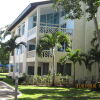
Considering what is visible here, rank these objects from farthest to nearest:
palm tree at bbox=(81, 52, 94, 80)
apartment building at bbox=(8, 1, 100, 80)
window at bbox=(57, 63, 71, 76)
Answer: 1. window at bbox=(57, 63, 71, 76)
2. apartment building at bbox=(8, 1, 100, 80)
3. palm tree at bbox=(81, 52, 94, 80)

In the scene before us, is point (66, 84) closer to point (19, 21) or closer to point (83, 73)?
point (83, 73)

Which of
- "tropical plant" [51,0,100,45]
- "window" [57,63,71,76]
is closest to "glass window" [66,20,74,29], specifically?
"window" [57,63,71,76]

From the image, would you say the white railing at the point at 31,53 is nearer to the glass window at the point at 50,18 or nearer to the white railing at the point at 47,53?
the white railing at the point at 47,53

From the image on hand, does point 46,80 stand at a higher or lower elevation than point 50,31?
lower

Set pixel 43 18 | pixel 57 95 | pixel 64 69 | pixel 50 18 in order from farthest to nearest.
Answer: pixel 50 18 → pixel 43 18 → pixel 64 69 → pixel 57 95

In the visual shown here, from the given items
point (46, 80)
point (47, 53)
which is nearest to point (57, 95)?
point (46, 80)

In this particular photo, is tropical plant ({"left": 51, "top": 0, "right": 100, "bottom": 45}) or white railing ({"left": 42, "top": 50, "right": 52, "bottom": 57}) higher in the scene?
tropical plant ({"left": 51, "top": 0, "right": 100, "bottom": 45})

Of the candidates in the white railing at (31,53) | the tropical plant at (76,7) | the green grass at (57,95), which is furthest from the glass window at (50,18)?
the green grass at (57,95)

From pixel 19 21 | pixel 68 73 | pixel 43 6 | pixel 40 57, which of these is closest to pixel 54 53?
pixel 40 57

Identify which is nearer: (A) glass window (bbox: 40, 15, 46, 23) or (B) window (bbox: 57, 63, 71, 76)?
(B) window (bbox: 57, 63, 71, 76)

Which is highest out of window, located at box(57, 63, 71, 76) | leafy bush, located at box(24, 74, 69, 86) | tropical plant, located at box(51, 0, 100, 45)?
tropical plant, located at box(51, 0, 100, 45)

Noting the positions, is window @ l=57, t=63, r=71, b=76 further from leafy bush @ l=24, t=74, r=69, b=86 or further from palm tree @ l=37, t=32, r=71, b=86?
palm tree @ l=37, t=32, r=71, b=86

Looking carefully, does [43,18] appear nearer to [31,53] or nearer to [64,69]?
[31,53]

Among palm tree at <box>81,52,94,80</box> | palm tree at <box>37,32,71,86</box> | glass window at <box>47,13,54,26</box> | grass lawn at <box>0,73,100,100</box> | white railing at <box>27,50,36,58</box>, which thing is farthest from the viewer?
glass window at <box>47,13,54,26</box>
